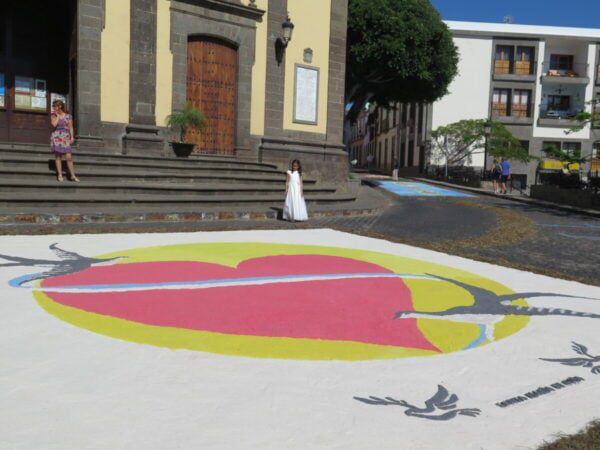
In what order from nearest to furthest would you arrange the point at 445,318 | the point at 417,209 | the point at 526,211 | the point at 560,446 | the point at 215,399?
the point at 560,446, the point at 215,399, the point at 445,318, the point at 417,209, the point at 526,211

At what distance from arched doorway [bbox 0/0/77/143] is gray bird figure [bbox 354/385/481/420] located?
12.8m

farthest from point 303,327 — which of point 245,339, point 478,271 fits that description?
point 478,271

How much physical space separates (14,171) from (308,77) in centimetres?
903

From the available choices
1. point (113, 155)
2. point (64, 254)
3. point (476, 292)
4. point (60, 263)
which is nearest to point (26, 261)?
point (60, 263)

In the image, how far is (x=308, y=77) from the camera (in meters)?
16.0

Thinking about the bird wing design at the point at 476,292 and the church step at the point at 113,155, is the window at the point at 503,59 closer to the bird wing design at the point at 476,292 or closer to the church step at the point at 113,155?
the church step at the point at 113,155

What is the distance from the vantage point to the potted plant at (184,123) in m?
13.0

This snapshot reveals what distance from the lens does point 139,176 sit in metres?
11.2

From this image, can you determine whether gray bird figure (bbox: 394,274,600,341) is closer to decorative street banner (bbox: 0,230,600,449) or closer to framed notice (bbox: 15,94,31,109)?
decorative street banner (bbox: 0,230,600,449)

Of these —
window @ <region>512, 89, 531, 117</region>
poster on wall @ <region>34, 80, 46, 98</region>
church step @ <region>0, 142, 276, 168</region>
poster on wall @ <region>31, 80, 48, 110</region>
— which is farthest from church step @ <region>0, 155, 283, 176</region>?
window @ <region>512, 89, 531, 117</region>

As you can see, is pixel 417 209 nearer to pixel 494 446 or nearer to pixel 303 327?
pixel 303 327

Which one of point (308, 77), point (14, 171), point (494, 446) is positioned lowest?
point (494, 446)

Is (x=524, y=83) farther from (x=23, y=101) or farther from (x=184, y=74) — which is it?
(x=23, y=101)

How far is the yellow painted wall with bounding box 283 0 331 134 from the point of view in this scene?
15594 mm
